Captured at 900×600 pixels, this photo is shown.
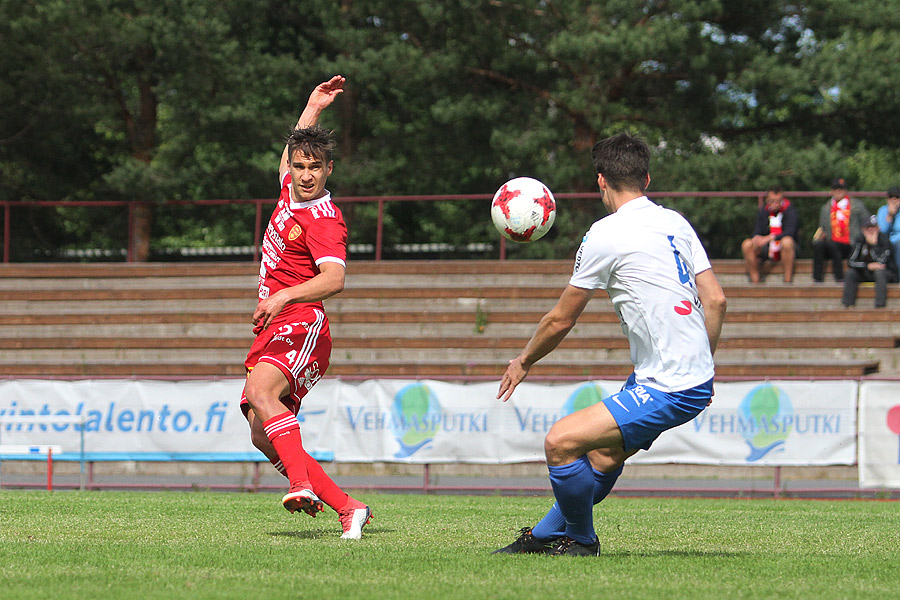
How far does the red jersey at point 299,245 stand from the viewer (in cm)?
603

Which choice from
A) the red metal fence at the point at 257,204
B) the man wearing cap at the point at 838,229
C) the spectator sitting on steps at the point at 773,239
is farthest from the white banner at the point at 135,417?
the man wearing cap at the point at 838,229

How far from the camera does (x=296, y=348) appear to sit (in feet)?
20.0

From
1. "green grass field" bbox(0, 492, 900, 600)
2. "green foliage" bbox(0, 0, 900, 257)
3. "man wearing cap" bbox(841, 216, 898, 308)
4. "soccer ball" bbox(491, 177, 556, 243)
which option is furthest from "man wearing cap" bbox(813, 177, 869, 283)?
"soccer ball" bbox(491, 177, 556, 243)

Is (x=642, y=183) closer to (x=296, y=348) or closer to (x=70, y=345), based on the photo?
(x=296, y=348)

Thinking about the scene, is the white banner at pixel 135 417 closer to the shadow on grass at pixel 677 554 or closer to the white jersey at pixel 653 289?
the shadow on grass at pixel 677 554

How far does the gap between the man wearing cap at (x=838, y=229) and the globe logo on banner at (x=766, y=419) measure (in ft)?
21.2

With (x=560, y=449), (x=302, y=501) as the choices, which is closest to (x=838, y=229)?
(x=560, y=449)

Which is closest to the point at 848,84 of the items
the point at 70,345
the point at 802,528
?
the point at 70,345

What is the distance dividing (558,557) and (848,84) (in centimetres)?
2197

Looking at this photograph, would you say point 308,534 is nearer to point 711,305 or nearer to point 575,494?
point 575,494

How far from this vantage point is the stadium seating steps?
1727 cm

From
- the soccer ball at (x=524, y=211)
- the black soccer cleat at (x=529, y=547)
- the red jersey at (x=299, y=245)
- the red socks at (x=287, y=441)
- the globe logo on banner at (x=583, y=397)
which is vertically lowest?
the globe logo on banner at (x=583, y=397)

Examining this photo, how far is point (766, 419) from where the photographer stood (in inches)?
498

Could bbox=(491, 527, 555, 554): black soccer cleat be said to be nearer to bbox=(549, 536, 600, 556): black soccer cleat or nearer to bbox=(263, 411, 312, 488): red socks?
bbox=(549, 536, 600, 556): black soccer cleat
